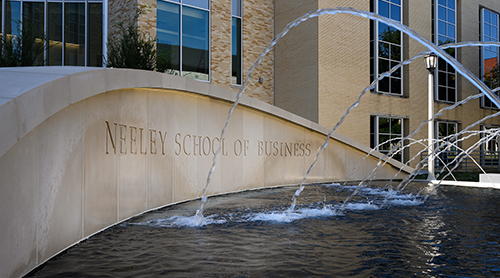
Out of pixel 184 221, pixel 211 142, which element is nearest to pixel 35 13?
pixel 211 142

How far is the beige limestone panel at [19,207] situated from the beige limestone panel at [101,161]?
Result: 146 centimetres

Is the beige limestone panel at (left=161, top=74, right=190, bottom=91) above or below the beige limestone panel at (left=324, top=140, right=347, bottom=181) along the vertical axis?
above

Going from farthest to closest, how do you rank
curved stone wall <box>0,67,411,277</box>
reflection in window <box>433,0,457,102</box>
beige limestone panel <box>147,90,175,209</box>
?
1. reflection in window <box>433,0,457,102</box>
2. beige limestone panel <box>147,90,175,209</box>
3. curved stone wall <box>0,67,411,277</box>

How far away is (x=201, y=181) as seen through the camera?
10.2 metres

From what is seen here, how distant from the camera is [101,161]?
19.3 ft

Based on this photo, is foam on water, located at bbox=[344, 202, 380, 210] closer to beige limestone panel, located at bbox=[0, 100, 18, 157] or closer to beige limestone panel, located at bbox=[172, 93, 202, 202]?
beige limestone panel, located at bbox=[172, 93, 202, 202]

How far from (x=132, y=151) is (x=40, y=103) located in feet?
11.3

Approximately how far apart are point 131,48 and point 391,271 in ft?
38.2

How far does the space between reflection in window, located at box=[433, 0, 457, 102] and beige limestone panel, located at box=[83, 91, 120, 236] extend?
2671cm

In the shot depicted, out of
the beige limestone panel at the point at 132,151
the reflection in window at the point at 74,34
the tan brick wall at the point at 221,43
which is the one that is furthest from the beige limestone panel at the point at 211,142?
the reflection in window at the point at 74,34

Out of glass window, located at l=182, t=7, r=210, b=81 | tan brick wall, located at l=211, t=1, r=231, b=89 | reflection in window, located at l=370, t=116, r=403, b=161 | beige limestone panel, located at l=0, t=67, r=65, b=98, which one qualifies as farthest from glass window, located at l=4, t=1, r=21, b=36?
reflection in window, located at l=370, t=116, r=403, b=161

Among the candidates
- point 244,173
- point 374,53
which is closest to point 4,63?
point 244,173

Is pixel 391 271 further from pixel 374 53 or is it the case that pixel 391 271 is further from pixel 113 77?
pixel 374 53

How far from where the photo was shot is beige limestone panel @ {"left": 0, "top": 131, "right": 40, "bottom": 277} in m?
3.23
